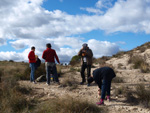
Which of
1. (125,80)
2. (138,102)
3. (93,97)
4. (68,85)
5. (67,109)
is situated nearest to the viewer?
(67,109)

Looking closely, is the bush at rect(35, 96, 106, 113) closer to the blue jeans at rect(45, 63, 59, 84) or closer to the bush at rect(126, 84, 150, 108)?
the bush at rect(126, 84, 150, 108)

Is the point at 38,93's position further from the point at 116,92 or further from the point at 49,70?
the point at 116,92

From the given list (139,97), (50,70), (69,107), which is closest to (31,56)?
(50,70)

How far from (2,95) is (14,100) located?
3.40ft

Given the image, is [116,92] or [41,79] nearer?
[116,92]

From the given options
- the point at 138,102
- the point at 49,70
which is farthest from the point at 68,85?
the point at 138,102

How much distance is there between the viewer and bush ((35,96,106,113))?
4328mm

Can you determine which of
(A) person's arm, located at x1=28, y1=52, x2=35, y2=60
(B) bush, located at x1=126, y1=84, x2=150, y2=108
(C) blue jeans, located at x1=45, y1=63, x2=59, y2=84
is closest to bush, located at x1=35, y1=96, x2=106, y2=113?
(B) bush, located at x1=126, y1=84, x2=150, y2=108

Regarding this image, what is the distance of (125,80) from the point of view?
909 cm

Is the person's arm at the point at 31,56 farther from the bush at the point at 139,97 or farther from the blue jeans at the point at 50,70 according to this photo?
the bush at the point at 139,97

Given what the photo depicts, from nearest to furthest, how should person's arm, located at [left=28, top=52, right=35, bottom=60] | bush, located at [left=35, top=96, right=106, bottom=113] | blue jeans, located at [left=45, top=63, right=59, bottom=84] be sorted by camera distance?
bush, located at [left=35, top=96, right=106, bottom=113], blue jeans, located at [left=45, top=63, right=59, bottom=84], person's arm, located at [left=28, top=52, right=35, bottom=60]

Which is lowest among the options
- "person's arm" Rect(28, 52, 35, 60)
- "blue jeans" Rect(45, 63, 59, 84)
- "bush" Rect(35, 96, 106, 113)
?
"bush" Rect(35, 96, 106, 113)

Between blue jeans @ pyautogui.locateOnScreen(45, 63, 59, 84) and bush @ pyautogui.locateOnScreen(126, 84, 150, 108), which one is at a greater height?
blue jeans @ pyautogui.locateOnScreen(45, 63, 59, 84)

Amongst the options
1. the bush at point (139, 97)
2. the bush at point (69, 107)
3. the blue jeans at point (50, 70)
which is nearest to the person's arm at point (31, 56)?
the blue jeans at point (50, 70)
